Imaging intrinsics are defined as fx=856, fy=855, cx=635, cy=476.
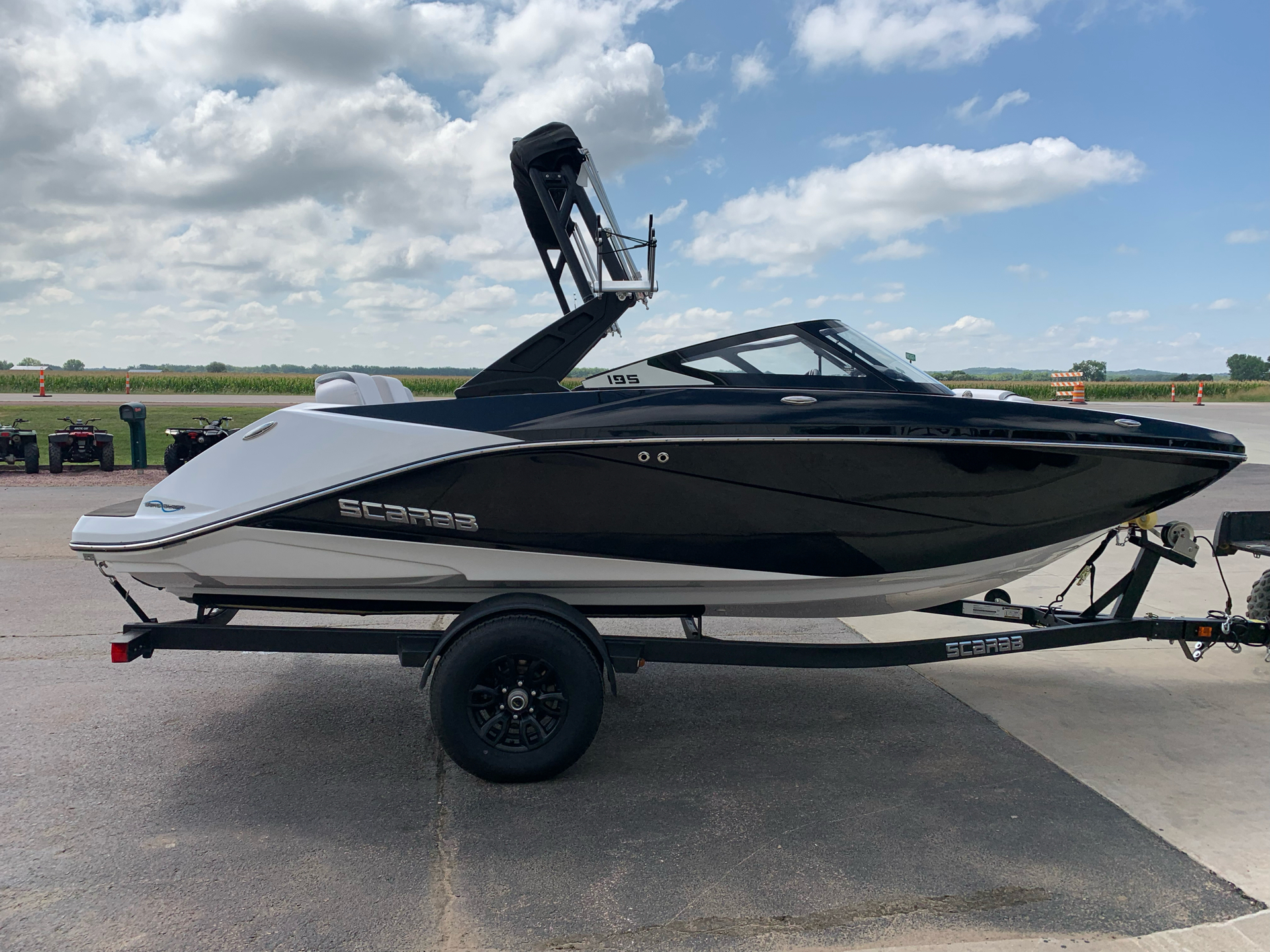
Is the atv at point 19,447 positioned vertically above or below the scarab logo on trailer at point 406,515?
above

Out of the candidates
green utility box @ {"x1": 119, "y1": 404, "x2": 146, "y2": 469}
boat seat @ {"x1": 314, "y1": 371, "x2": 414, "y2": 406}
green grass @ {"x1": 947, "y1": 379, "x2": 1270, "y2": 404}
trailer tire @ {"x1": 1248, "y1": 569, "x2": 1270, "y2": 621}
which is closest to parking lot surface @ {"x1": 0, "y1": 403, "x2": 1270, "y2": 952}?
trailer tire @ {"x1": 1248, "y1": 569, "x2": 1270, "y2": 621}

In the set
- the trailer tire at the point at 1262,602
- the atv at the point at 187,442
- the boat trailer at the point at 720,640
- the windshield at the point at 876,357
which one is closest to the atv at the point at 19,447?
the atv at the point at 187,442

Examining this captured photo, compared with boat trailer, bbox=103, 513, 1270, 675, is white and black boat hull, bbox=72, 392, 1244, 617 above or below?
above

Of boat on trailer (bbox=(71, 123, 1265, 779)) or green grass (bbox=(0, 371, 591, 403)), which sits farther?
green grass (bbox=(0, 371, 591, 403))

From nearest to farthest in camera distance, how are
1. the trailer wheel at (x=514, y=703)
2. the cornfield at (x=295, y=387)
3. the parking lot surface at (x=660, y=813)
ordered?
the parking lot surface at (x=660, y=813) < the trailer wheel at (x=514, y=703) < the cornfield at (x=295, y=387)

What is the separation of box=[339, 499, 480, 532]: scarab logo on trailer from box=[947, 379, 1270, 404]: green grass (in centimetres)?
3746

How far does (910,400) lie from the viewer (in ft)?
11.4

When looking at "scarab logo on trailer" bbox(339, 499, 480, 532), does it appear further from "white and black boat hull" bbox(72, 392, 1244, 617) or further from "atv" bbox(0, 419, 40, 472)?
"atv" bbox(0, 419, 40, 472)

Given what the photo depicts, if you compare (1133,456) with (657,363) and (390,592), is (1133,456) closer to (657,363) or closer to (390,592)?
(657,363)

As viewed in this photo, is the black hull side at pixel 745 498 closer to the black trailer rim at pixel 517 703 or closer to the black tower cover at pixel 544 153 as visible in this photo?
the black trailer rim at pixel 517 703

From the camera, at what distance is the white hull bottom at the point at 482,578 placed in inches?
136

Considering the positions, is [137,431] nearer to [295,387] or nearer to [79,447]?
[79,447]

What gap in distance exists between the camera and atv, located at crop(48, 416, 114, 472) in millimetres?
12547

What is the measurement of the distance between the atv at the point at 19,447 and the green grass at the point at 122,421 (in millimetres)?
837
